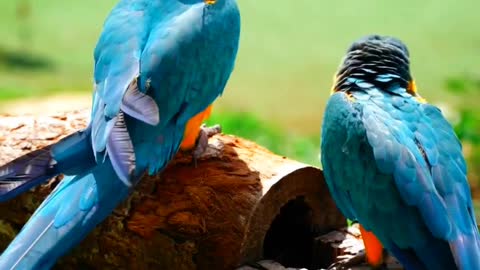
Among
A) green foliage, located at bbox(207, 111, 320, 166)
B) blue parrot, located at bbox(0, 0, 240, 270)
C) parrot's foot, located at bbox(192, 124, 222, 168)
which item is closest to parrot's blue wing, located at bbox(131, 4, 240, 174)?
blue parrot, located at bbox(0, 0, 240, 270)

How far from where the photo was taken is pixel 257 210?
201 centimetres

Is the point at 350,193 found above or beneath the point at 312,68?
above

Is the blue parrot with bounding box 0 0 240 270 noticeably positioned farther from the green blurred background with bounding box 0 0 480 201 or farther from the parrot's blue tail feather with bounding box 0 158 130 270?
the green blurred background with bounding box 0 0 480 201

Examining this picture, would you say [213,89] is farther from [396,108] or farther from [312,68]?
[312,68]

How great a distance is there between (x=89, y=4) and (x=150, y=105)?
149 inches

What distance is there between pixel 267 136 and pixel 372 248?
2074 mm

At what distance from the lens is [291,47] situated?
5.04m

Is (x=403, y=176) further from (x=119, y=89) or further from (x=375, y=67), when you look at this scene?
(x=119, y=89)

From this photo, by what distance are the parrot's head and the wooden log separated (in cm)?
24

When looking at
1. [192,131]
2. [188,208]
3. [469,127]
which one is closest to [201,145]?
[192,131]

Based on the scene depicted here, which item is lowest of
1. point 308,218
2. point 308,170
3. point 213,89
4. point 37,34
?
point 37,34

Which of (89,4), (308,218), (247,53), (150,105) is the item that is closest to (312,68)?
(247,53)

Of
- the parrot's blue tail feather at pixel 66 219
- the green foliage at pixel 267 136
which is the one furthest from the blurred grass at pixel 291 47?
the parrot's blue tail feather at pixel 66 219

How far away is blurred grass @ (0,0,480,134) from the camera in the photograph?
185 inches
